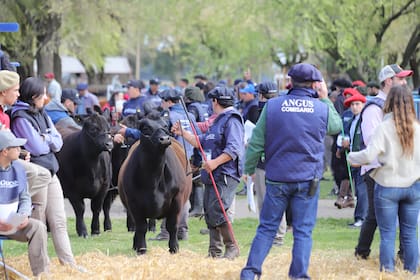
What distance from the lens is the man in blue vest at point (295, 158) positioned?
8773 mm

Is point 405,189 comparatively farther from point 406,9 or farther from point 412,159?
point 406,9

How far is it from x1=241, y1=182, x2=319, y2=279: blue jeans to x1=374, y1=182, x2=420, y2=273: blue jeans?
89 centimetres

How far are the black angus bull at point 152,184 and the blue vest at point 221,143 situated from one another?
66cm

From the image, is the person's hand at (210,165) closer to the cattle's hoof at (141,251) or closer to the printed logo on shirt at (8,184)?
the cattle's hoof at (141,251)

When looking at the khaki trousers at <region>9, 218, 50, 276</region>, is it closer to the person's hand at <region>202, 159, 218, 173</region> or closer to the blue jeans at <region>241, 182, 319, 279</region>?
the blue jeans at <region>241, 182, 319, 279</region>

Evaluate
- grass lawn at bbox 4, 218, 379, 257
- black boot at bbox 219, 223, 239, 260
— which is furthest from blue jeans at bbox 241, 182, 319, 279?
grass lawn at bbox 4, 218, 379, 257

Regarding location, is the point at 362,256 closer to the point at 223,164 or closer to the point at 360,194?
the point at 223,164

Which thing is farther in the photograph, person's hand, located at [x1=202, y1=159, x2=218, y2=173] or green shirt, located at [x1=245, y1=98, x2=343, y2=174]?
person's hand, located at [x1=202, y1=159, x2=218, y2=173]

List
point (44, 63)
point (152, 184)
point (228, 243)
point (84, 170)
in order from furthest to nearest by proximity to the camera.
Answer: point (44, 63) < point (84, 170) < point (152, 184) < point (228, 243)

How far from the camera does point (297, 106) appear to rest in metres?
8.78

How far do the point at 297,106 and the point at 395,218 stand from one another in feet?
5.50

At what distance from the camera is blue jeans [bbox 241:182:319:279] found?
8.80m

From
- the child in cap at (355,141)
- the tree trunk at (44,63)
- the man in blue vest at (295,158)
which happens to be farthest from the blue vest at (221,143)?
the tree trunk at (44,63)

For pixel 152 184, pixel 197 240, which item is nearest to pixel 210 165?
pixel 152 184
